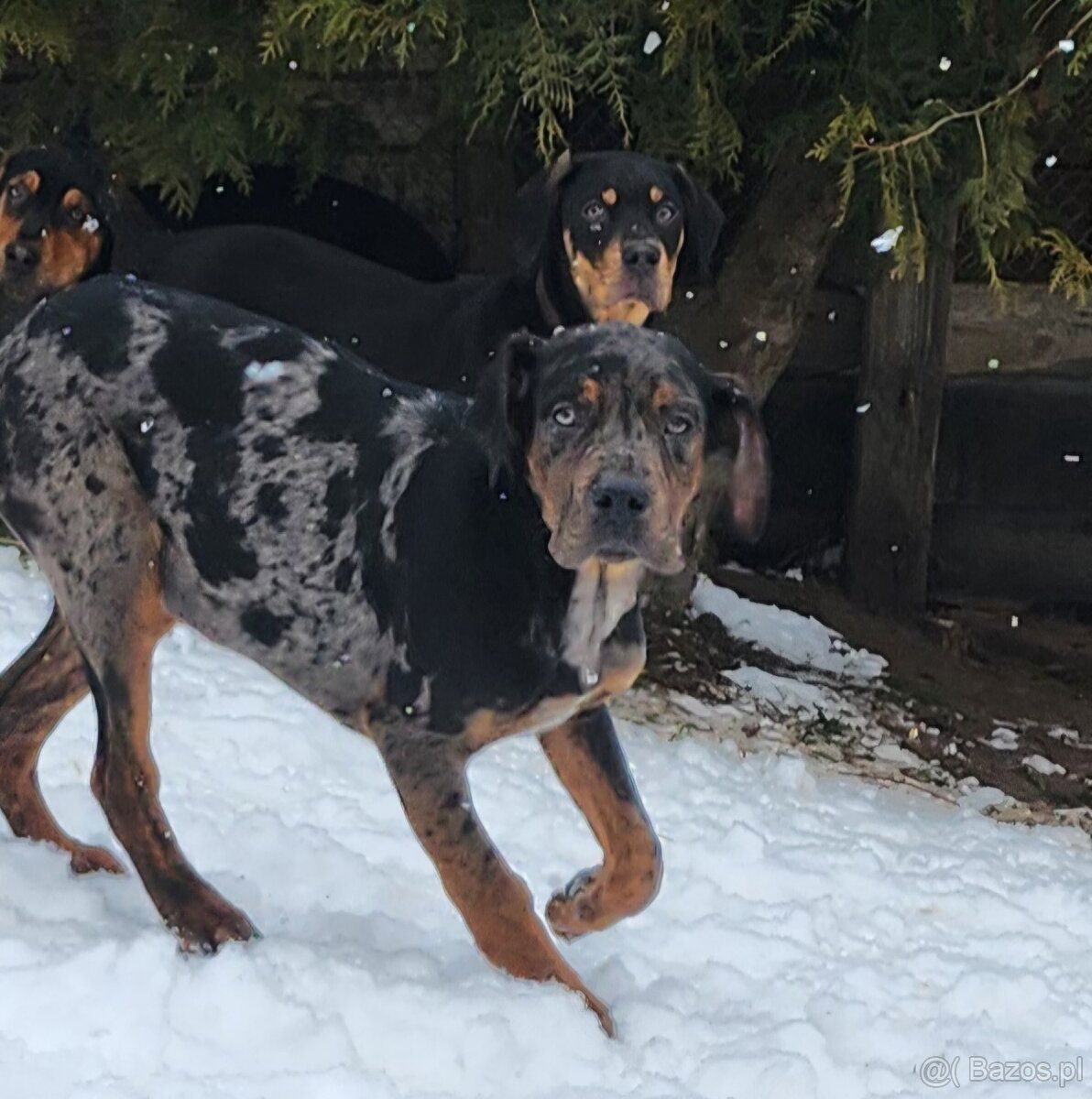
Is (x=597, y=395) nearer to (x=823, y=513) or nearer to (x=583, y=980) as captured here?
(x=583, y=980)

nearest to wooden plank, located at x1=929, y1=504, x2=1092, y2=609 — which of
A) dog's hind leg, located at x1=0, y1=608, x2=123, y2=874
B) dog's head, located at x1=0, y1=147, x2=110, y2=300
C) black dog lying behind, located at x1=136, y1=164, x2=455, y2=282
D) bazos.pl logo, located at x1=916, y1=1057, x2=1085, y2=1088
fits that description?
black dog lying behind, located at x1=136, y1=164, x2=455, y2=282

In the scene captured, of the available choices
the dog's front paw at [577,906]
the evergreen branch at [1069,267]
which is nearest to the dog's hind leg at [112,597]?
the dog's front paw at [577,906]

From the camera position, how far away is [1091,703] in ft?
24.1

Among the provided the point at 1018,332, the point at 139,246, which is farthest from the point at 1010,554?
the point at 139,246

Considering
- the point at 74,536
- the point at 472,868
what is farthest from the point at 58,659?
the point at 472,868

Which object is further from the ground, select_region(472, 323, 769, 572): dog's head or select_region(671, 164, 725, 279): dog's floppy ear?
select_region(671, 164, 725, 279): dog's floppy ear

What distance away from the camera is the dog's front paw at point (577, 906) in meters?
3.79

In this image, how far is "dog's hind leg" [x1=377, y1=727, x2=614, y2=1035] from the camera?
346cm

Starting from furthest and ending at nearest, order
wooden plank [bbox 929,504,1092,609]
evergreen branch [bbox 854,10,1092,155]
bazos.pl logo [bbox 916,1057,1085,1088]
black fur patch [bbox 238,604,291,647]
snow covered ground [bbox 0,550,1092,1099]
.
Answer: wooden plank [bbox 929,504,1092,609] → evergreen branch [bbox 854,10,1092,155] → black fur patch [bbox 238,604,291,647] → bazos.pl logo [bbox 916,1057,1085,1088] → snow covered ground [bbox 0,550,1092,1099]

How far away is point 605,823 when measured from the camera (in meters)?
3.76

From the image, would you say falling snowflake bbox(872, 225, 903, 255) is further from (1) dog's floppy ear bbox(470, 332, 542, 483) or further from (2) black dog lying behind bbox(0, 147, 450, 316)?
(1) dog's floppy ear bbox(470, 332, 542, 483)

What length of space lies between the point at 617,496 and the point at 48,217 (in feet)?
11.8

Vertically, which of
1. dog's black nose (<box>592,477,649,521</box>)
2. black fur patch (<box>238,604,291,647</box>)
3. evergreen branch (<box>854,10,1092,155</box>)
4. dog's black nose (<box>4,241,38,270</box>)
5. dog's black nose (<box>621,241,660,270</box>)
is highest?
evergreen branch (<box>854,10,1092,155</box>)

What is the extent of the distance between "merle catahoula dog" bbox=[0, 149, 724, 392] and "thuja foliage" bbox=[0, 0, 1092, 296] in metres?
0.24
